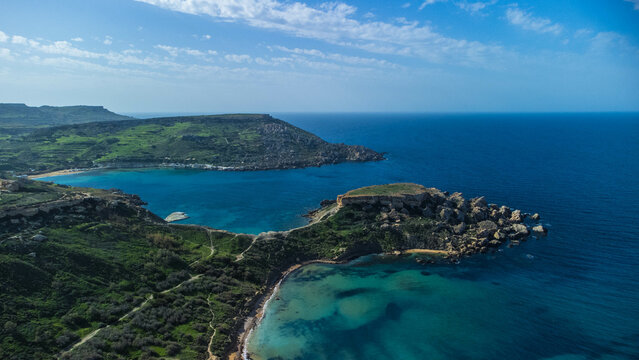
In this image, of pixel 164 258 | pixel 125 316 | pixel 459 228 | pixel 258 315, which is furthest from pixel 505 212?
pixel 125 316

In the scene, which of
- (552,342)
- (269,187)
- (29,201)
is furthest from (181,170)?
(552,342)

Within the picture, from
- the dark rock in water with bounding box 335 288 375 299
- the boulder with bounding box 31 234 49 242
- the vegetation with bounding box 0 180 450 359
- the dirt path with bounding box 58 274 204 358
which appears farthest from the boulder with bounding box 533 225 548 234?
the boulder with bounding box 31 234 49 242

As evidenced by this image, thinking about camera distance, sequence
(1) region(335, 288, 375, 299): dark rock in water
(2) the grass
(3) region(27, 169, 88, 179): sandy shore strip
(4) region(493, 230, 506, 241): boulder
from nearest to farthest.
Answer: (1) region(335, 288, 375, 299): dark rock in water < (4) region(493, 230, 506, 241): boulder < (2) the grass < (3) region(27, 169, 88, 179): sandy shore strip

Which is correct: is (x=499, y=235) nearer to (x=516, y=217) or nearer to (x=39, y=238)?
(x=516, y=217)

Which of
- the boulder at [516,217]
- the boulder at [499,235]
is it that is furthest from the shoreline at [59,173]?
the boulder at [516,217]

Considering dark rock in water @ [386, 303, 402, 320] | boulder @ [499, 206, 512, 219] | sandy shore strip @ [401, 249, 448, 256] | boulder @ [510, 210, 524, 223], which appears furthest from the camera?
boulder @ [499, 206, 512, 219]

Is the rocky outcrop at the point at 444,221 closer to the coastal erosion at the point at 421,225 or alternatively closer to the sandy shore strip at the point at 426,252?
the coastal erosion at the point at 421,225

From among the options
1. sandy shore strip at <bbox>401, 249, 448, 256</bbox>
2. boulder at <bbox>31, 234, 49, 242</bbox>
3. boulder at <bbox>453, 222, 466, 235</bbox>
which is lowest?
Answer: sandy shore strip at <bbox>401, 249, 448, 256</bbox>

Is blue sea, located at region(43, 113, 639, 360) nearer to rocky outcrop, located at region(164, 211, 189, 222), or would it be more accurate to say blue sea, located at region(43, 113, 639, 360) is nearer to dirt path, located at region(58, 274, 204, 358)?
rocky outcrop, located at region(164, 211, 189, 222)

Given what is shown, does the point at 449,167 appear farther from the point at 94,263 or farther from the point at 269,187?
the point at 94,263
